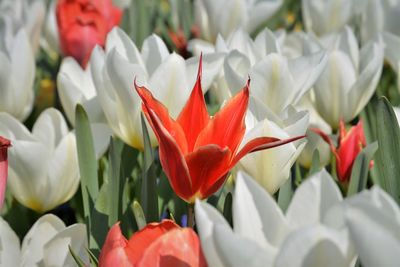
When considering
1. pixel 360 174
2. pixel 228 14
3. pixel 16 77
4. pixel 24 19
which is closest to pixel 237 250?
pixel 360 174

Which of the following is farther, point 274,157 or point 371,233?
point 274,157

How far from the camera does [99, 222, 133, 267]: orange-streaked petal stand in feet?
2.55

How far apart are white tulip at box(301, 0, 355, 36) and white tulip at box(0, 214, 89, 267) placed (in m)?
1.22

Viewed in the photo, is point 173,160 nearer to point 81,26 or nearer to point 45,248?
point 45,248

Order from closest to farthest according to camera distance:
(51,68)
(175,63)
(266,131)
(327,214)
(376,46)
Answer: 1. (327,214)
2. (266,131)
3. (175,63)
4. (376,46)
5. (51,68)

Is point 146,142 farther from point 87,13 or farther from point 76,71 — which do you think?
point 87,13

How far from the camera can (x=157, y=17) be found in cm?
249

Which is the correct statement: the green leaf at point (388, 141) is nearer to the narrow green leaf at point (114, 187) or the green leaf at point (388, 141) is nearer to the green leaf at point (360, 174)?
the green leaf at point (360, 174)

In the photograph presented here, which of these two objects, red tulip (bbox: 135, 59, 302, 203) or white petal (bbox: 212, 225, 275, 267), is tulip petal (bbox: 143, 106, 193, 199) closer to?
red tulip (bbox: 135, 59, 302, 203)

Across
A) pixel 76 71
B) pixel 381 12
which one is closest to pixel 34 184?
pixel 76 71

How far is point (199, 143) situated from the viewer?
889 millimetres

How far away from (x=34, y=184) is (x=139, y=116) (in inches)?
7.3

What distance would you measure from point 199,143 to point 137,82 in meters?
0.30

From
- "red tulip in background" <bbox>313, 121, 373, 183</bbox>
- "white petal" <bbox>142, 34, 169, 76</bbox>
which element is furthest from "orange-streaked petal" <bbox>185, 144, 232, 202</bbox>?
"white petal" <bbox>142, 34, 169, 76</bbox>
